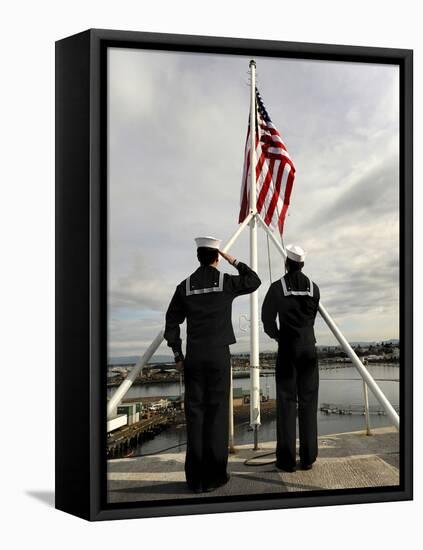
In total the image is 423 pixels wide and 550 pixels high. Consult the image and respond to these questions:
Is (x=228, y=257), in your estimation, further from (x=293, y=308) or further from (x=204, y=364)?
(x=204, y=364)

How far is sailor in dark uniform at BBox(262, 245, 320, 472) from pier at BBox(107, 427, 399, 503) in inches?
3.8

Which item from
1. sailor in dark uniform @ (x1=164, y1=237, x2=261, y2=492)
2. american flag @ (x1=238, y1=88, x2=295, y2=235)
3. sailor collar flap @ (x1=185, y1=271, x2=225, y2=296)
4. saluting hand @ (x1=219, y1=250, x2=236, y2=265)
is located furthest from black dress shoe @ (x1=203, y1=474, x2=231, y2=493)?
american flag @ (x1=238, y1=88, x2=295, y2=235)

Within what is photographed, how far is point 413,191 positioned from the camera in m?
7.29

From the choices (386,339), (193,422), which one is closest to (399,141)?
(386,339)

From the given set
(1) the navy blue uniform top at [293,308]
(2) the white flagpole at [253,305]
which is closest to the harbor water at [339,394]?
(2) the white flagpole at [253,305]

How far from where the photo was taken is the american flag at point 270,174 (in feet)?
23.1

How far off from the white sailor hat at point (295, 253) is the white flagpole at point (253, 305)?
0.22 meters

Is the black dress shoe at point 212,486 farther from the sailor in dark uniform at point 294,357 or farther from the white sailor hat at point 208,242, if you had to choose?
the white sailor hat at point 208,242

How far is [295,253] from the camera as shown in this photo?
7000 millimetres

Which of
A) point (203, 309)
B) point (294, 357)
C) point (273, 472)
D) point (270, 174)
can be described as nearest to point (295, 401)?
point (294, 357)

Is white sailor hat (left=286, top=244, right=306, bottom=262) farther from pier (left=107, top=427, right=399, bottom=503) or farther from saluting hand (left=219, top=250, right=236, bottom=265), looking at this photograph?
pier (left=107, top=427, right=399, bottom=503)

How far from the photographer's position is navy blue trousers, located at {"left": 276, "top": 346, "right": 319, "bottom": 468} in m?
6.97

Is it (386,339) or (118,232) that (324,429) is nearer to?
(386,339)

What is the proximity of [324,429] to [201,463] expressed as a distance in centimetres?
89
